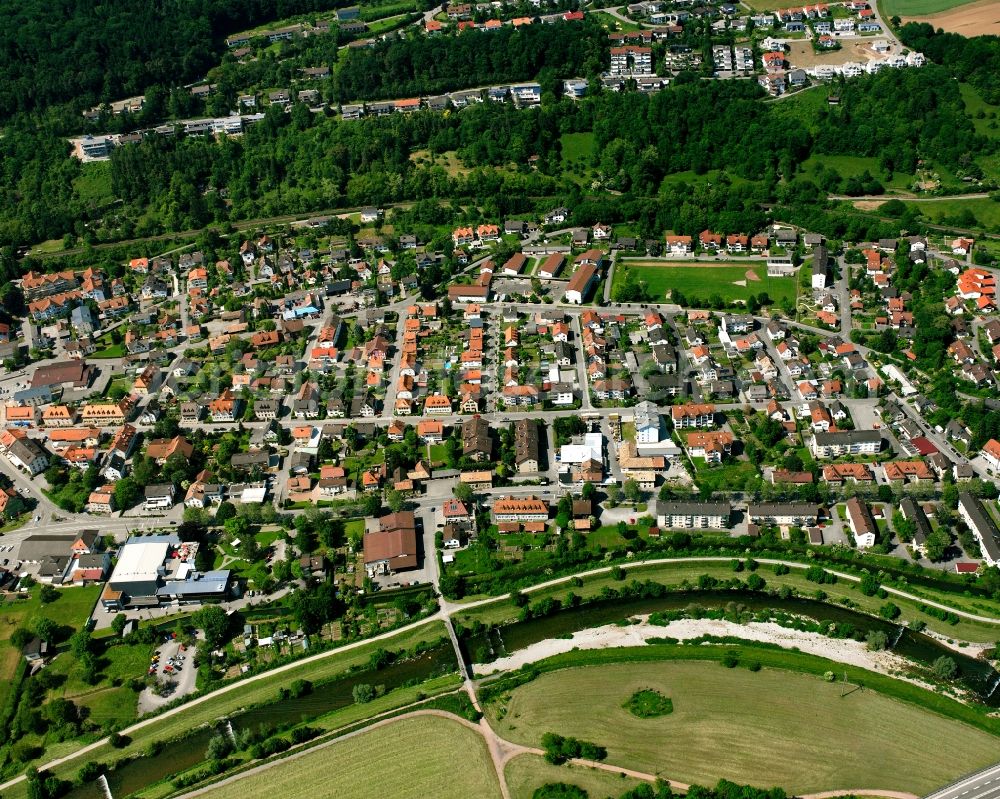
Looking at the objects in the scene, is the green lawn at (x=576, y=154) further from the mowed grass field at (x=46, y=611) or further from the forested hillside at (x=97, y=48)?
the mowed grass field at (x=46, y=611)

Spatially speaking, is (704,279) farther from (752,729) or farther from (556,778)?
(556,778)

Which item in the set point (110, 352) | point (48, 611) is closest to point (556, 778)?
point (48, 611)

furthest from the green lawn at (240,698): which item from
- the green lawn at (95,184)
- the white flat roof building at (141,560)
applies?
the green lawn at (95,184)

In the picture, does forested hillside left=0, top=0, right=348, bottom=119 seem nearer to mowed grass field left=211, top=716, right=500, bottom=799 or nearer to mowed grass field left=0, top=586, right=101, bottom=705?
mowed grass field left=0, top=586, right=101, bottom=705

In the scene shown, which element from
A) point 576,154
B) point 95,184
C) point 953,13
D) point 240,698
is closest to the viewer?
point 240,698

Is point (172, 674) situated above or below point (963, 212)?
below

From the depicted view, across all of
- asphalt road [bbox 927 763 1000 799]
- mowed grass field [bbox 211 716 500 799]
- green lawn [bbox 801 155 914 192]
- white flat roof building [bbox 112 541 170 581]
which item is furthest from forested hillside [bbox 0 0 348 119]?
asphalt road [bbox 927 763 1000 799]

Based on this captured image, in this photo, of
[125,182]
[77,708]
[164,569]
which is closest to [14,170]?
[125,182]
